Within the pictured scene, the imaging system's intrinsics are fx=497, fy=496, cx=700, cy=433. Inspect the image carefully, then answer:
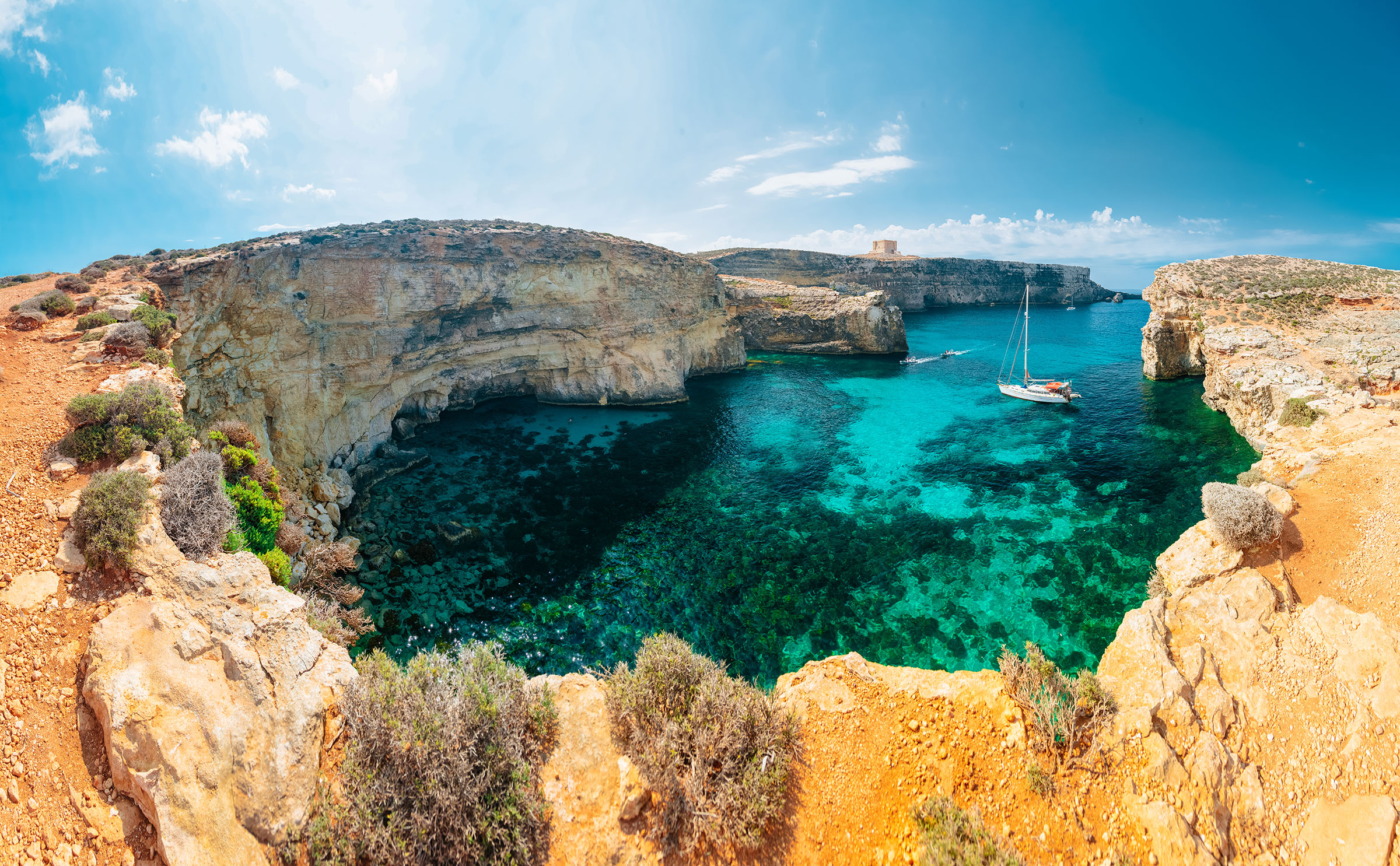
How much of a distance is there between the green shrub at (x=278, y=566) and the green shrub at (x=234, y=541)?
0.48m

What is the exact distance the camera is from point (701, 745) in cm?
538

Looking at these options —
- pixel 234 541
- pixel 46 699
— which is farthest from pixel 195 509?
pixel 46 699

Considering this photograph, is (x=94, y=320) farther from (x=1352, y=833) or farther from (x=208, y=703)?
(x=1352, y=833)

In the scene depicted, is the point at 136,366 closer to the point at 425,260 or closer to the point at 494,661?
the point at 494,661

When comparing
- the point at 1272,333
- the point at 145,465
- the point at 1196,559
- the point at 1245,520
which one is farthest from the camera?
the point at 1272,333

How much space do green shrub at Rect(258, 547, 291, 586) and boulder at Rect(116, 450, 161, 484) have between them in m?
2.89

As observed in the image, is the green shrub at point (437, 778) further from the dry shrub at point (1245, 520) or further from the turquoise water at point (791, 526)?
the dry shrub at point (1245, 520)

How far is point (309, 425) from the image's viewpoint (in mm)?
19609

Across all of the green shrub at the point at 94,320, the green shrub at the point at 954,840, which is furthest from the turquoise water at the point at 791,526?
the green shrub at the point at 94,320

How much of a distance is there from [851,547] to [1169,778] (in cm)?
992

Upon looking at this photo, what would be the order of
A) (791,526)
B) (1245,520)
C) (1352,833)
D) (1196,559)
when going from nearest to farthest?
1. (1352,833)
2. (1245,520)
3. (1196,559)
4. (791,526)

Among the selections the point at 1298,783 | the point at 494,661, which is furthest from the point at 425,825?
the point at 1298,783

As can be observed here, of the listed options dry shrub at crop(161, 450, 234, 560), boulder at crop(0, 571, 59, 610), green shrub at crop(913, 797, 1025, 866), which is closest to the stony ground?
boulder at crop(0, 571, 59, 610)

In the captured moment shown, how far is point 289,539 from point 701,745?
12303mm
